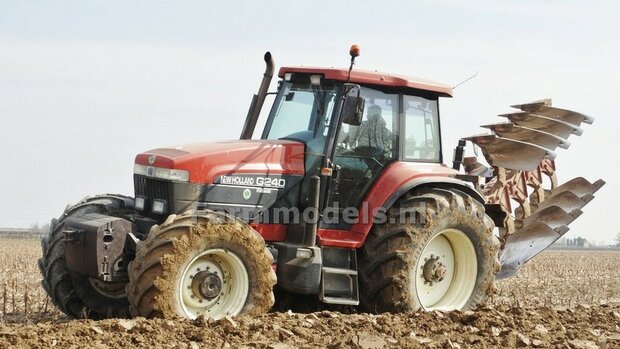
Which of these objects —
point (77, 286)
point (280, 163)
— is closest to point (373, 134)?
point (280, 163)

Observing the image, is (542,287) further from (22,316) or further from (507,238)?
(22,316)

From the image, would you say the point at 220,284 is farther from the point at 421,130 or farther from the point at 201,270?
the point at 421,130

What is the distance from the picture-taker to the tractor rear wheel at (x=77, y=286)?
8.74 metres

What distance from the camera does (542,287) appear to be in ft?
53.4

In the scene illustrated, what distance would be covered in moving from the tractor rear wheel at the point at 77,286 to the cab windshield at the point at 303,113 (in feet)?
5.90

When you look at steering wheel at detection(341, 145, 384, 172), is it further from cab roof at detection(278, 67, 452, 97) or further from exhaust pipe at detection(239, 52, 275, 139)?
exhaust pipe at detection(239, 52, 275, 139)

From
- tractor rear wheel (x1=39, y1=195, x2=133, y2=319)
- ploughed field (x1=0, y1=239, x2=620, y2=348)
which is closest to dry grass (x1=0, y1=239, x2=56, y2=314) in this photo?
ploughed field (x1=0, y1=239, x2=620, y2=348)

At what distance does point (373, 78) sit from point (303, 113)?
814 millimetres

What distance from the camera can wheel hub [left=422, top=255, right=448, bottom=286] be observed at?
922 centimetres

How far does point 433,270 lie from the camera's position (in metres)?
9.22

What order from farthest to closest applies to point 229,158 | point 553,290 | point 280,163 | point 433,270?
1. point 553,290
2. point 433,270
3. point 280,163
4. point 229,158

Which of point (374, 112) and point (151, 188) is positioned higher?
point (374, 112)

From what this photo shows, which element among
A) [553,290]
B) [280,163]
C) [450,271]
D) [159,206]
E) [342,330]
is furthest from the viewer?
[553,290]

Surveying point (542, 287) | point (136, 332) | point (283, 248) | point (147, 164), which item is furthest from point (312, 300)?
point (542, 287)
